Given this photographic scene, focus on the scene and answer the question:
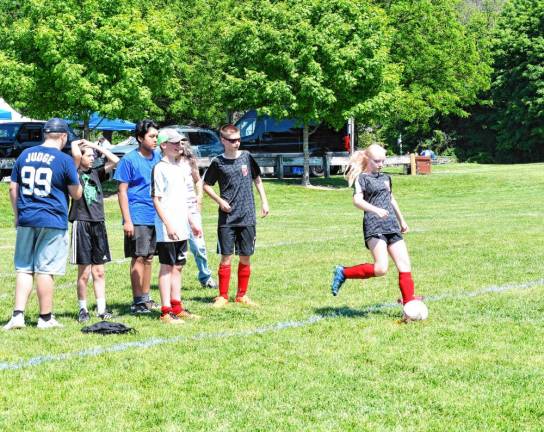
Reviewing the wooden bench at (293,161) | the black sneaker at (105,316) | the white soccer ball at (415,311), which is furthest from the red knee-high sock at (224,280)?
the wooden bench at (293,161)

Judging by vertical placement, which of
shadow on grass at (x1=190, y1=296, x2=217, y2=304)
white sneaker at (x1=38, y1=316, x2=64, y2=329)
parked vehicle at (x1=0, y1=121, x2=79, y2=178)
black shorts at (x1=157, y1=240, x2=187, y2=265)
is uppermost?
parked vehicle at (x1=0, y1=121, x2=79, y2=178)

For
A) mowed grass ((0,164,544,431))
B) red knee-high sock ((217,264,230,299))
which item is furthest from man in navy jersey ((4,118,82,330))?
red knee-high sock ((217,264,230,299))

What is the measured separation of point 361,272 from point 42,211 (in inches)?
123

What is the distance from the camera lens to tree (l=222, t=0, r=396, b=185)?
3366 centimetres

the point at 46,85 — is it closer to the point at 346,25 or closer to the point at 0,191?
the point at 0,191

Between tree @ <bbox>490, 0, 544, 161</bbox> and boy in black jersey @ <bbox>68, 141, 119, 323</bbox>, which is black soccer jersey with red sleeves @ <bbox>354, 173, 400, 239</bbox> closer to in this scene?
boy in black jersey @ <bbox>68, 141, 119, 323</bbox>

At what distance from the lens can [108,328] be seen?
25.9 ft

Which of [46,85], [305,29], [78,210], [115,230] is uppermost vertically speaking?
[305,29]

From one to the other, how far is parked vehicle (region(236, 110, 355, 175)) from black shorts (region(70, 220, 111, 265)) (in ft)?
99.1

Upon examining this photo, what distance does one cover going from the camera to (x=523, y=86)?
5978 cm

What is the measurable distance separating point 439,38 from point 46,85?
74.2 feet

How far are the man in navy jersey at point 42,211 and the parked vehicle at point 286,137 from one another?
3098 centimetres

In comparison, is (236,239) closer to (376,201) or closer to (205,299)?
(205,299)

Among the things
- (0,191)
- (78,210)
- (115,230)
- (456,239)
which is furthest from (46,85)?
(78,210)
